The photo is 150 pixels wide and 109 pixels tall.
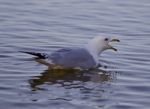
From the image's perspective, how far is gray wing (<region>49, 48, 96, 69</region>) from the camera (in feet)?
30.2

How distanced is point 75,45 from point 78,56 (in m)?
1.35

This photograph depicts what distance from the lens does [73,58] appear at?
30.6 ft

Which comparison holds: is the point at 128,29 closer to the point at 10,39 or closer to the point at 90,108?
the point at 10,39

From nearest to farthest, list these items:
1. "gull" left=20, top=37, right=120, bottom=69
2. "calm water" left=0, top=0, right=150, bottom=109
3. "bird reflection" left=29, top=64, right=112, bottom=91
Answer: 1. "calm water" left=0, top=0, right=150, bottom=109
2. "bird reflection" left=29, top=64, right=112, bottom=91
3. "gull" left=20, top=37, right=120, bottom=69

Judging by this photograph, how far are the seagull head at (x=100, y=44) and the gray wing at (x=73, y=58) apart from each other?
0.24m

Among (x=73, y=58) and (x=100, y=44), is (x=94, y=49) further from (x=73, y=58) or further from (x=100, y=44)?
(x=73, y=58)

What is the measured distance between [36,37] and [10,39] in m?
0.57

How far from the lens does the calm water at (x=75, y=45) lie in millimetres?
7801

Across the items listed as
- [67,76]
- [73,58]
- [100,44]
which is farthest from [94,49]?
[67,76]

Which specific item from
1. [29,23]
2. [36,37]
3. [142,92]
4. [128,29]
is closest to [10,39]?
[36,37]

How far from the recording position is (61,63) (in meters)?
9.25

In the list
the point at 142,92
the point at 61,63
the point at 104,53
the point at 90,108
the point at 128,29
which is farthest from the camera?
the point at 128,29

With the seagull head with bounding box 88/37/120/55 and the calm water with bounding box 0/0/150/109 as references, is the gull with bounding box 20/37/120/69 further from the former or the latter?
the calm water with bounding box 0/0/150/109

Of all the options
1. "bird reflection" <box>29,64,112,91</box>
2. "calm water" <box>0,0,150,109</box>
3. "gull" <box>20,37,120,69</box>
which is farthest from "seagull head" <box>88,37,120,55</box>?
"bird reflection" <box>29,64,112,91</box>
